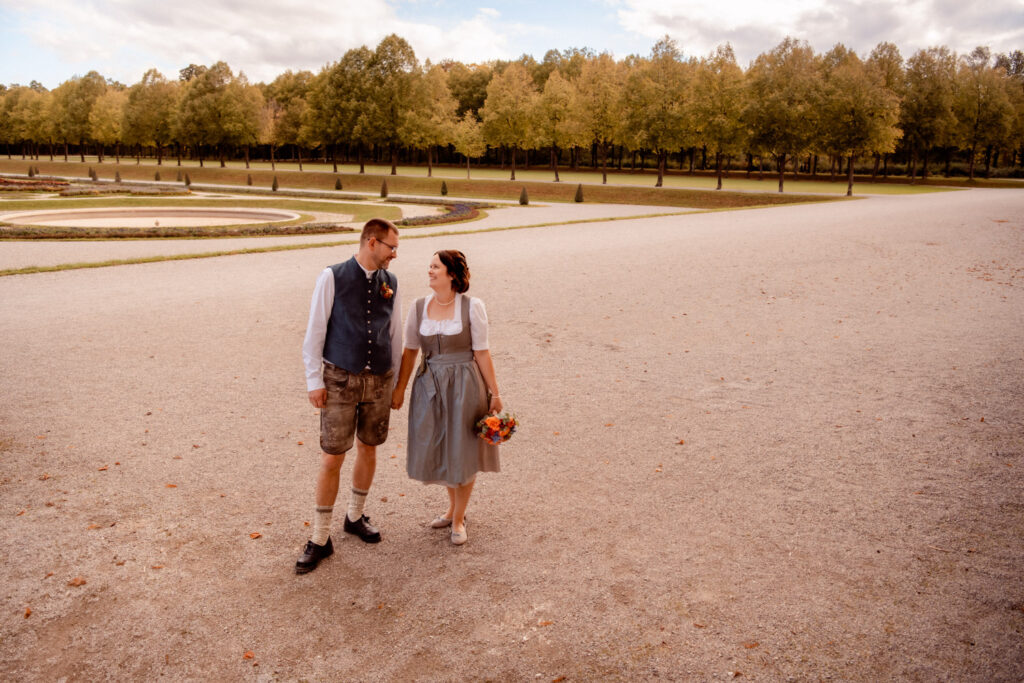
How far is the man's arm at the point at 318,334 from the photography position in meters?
4.29

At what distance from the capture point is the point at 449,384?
4527 mm

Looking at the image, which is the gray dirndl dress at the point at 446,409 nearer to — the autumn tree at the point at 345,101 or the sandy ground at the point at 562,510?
the sandy ground at the point at 562,510

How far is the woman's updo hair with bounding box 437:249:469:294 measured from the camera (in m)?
4.39

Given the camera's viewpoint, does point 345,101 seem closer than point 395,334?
No

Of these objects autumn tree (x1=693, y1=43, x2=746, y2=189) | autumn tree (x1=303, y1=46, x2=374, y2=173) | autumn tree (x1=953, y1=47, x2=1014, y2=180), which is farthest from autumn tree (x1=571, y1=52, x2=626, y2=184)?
autumn tree (x1=953, y1=47, x2=1014, y2=180)

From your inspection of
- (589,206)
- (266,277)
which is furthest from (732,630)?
(589,206)

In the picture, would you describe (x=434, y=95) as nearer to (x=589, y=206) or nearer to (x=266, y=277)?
(x=589, y=206)

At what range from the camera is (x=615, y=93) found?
5428cm

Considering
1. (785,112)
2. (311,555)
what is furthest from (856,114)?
(311,555)

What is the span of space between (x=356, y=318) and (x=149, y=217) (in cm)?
3183

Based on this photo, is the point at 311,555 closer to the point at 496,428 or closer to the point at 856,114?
the point at 496,428

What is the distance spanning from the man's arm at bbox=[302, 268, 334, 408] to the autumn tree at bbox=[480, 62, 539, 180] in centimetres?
5676

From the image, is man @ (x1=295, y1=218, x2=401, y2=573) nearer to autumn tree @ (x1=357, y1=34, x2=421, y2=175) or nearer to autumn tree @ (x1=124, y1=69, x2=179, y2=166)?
autumn tree @ (x1=357, y1=34, x2=421, y2=175)

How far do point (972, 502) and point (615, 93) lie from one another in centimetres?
5320
